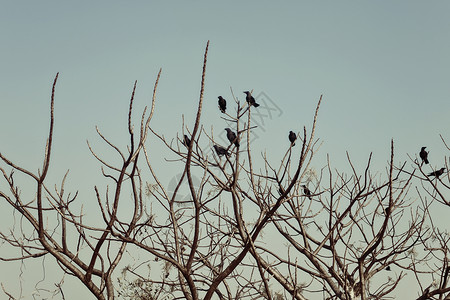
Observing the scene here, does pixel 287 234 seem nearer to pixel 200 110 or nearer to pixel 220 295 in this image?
pixel 220 295

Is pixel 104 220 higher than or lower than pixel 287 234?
lower

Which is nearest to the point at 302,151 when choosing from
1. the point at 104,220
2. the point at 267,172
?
the point at 104,220

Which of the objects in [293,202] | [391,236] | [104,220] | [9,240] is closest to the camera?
[104,220]

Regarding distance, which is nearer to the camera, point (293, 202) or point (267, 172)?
point (267, 172)

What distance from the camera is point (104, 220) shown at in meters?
2.21

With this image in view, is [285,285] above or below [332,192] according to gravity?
below

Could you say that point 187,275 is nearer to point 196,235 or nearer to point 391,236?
point 196,235

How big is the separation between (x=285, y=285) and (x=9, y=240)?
94.3 inches

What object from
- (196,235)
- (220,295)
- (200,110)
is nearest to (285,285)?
(220,295)

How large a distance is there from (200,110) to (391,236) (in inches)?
151

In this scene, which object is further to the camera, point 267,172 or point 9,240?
point 267,172

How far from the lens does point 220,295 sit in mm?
4039

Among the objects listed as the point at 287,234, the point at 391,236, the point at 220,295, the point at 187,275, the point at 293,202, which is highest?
the point at 293,202

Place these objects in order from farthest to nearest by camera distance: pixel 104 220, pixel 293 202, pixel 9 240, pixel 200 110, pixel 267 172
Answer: pixel 293 202 < pixel 267 172 < pixel 9 240 < pixel 104 220 < pixel 200 110
